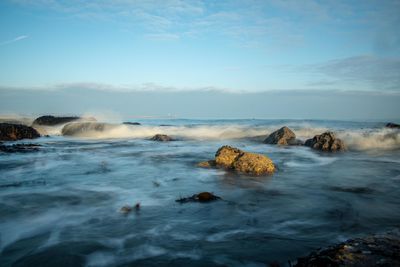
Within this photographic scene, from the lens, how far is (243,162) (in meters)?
9.84

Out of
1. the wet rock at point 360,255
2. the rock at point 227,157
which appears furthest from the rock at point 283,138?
the wet rock at point 360,255

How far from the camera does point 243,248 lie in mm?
4227

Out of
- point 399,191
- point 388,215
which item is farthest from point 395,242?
point 399,191

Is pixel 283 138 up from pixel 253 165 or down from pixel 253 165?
up

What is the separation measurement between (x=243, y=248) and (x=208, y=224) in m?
0.99

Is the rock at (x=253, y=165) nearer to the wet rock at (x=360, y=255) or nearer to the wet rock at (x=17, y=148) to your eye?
the wet rock at (x=360, y=255)

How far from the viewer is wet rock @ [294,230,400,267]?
2.94 m

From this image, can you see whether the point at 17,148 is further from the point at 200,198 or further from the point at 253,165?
the point at 200,198

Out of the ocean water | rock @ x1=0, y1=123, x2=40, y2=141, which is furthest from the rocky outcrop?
rock @ x1=0, y1=123, x2=40, y2=141

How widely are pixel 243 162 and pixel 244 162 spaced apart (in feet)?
0.10

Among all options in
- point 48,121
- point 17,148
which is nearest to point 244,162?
point 17,148

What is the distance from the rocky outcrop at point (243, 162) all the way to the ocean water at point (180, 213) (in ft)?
1.73

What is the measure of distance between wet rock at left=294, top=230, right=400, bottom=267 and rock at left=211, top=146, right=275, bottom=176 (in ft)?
19.5

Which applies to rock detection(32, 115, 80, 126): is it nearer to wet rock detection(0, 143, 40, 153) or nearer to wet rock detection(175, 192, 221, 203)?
wet rock detection(0, 143, 40, 153)
